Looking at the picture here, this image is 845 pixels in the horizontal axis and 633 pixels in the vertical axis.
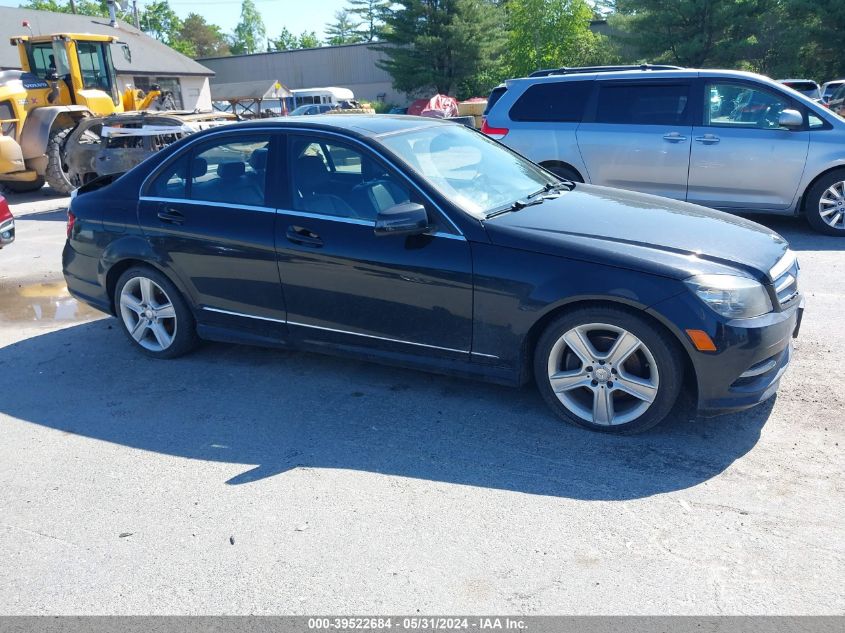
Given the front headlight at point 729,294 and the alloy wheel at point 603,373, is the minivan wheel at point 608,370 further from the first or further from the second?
the front headlight at point 729,294

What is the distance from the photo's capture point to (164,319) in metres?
5.32

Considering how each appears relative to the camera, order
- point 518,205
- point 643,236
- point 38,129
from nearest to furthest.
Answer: point 643,236 < point 518,205 < point 38,129

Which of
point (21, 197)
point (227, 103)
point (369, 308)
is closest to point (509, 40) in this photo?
point (227, 103)

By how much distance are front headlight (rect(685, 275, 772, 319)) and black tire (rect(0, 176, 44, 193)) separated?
14.8m

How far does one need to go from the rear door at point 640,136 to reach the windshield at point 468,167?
373cm

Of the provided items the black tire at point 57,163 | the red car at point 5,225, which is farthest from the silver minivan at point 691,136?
the black tire at point 57,163

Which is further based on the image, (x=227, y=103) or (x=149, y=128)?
(x=227, y=103)

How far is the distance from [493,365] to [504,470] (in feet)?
2.19

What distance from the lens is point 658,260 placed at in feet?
12.0

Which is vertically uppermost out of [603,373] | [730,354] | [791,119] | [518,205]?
[791,119]

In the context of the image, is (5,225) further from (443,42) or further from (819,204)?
(443,42)

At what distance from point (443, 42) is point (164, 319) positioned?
41.2m

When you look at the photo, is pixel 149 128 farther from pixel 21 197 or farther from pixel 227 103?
pixel 227 103

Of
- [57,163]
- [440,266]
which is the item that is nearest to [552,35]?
[57,163]
